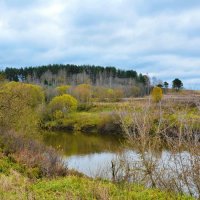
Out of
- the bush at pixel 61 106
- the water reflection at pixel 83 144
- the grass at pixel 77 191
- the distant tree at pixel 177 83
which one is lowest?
the water reflection at pixel 83 144

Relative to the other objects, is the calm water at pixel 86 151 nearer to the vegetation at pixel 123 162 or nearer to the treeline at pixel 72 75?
the vegetation at pixel 123 162

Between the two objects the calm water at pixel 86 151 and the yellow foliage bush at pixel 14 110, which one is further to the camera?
the calm water at pixel 86 151

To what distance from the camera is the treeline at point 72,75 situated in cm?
12019

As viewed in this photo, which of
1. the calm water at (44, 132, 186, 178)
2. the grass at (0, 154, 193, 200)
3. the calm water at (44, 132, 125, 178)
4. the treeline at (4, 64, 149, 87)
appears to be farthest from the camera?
the treeline at (4, 64, 149, 87)

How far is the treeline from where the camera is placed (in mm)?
120188

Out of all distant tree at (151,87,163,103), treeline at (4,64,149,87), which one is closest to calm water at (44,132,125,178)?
distant tree at (151,87,163,103)

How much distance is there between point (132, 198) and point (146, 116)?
4.47m

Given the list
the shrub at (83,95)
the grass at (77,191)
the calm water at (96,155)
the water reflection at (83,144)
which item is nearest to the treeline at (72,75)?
the shrub at (83,95)

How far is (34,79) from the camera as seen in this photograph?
126 metres

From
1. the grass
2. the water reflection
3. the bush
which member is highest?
the grass

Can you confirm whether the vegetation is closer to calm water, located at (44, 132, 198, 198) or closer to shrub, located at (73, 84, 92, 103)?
calm water, located at (44, 132, 198, 198)

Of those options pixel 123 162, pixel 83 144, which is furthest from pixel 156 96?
pixel 123 162

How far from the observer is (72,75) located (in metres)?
130

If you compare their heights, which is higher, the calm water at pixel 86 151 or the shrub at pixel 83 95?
the shrub at pixel 83 95
